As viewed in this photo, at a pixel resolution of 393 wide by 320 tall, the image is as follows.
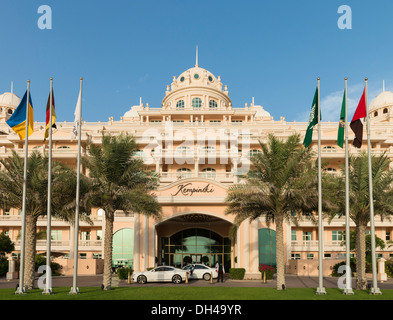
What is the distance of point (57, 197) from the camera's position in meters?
22.9

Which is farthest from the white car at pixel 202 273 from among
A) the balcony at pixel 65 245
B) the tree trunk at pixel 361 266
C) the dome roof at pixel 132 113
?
the dome roof at pixel 132 113

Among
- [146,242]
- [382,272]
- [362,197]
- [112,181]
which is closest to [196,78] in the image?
[146,242]

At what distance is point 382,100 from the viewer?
76625 millimetres

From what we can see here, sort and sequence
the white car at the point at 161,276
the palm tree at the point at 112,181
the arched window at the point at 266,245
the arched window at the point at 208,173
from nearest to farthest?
the palm tree at the point at 112,181 < the white car at the point at 161,276 < the arched window at the point at 266,245 < the arched window at the point at 208,173

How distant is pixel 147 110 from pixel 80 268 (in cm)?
3049

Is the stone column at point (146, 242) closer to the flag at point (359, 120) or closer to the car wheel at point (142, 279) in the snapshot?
the car wheel at point (142, 279)

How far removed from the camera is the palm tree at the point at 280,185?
72.5ft

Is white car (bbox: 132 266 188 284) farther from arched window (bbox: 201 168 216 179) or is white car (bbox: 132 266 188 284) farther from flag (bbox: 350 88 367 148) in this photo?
arched window (bbox: 201 168 216 179)

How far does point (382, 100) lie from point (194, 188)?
57.6 meters

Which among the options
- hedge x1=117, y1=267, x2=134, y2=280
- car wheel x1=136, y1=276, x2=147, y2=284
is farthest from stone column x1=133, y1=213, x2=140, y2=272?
car wheel x1=136, y1=276, x2=147, y2=284

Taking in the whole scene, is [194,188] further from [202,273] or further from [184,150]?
[184,150]

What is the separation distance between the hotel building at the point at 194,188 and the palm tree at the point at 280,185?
479cm

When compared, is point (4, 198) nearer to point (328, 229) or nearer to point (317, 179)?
point (317, 179)
